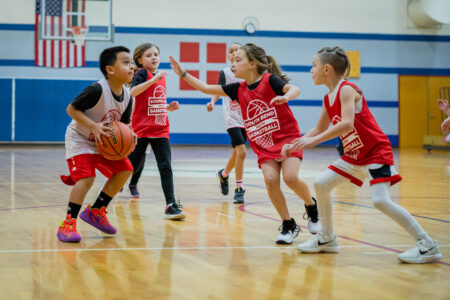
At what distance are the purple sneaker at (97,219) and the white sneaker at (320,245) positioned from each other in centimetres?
142

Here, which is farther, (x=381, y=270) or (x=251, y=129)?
(x=251, y=129)

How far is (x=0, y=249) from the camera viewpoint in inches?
152

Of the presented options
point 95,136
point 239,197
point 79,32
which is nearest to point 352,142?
point 95,136

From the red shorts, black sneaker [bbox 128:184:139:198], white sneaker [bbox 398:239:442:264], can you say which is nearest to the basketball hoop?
black sneaker [bbox 128:184:139:198]

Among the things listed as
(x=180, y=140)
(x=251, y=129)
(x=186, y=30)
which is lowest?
(x=180, y=140)

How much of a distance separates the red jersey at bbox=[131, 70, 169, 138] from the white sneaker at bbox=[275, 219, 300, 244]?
1.79 metres

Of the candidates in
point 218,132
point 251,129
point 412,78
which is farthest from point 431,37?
point 251,129

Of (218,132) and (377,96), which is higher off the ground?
(377,96)

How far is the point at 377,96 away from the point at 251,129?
1605 cm

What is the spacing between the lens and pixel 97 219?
175 inches

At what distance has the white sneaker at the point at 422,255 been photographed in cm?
353

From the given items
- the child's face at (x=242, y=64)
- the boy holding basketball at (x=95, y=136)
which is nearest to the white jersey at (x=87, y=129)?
the boy holding basketball at (x=95, y=136)

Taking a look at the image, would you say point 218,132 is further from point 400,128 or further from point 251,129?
point 251,129

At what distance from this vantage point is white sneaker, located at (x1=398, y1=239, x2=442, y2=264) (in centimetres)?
353
